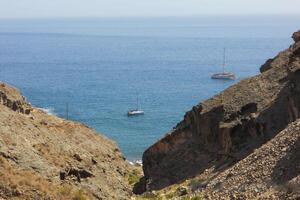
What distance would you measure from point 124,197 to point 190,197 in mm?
5358

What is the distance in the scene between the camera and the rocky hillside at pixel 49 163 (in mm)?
22672

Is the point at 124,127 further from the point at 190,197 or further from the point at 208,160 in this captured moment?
the point at 190,197

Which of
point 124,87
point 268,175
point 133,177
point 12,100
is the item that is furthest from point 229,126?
point 124,87

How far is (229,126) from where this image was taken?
38.6 m

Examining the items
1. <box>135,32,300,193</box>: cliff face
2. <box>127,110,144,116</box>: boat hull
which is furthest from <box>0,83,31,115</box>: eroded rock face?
<box>127,110,144,116</box>: boat hull

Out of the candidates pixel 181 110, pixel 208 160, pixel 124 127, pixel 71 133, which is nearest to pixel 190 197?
pixel 208 160

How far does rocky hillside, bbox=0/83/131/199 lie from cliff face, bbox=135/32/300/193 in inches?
141

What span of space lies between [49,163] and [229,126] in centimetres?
1416

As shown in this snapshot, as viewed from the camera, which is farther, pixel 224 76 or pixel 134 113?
pixel 224 76

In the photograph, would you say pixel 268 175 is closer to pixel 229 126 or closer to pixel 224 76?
pixel 229 126

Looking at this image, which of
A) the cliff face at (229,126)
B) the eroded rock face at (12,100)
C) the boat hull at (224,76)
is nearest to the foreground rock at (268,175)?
the cliff face at (229,126)

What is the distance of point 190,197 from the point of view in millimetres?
30688

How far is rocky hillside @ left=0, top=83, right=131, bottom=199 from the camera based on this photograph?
22672 mm

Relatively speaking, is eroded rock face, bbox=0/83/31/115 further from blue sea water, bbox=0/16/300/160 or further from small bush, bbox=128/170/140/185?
blue sea water, bbox=0/16/300/160
